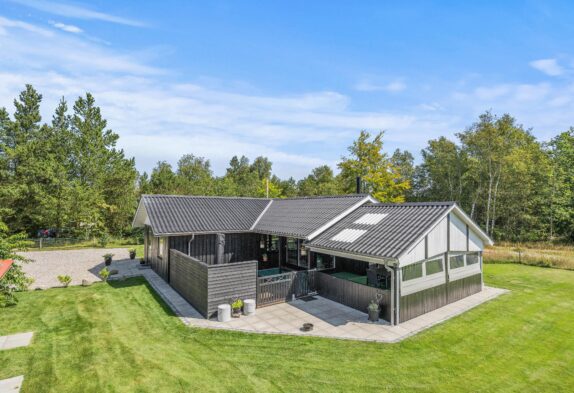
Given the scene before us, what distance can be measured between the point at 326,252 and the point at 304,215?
4.12 meters

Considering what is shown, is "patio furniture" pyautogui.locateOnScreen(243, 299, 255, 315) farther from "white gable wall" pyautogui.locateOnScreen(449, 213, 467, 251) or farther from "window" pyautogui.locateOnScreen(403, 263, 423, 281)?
"white gable wall" pyautogui.locateOnScreen(449, 213, 467, 251)

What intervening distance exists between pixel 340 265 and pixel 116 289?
1154 cm

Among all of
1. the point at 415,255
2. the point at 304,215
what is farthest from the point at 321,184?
the point at 415,255

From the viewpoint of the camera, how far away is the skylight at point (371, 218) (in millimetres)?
13117

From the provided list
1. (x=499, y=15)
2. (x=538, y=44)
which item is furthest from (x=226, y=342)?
(x=538, y=44)

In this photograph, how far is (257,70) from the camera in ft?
53.3

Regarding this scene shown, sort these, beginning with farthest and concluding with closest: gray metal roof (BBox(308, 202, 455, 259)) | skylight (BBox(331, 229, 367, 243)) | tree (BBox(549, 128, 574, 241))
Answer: tree (BBox(549, 128, 574, 241)) → skylight (BBox(331, 229, 367, 243)) → gray metal roof (BBox(308, 202, 455, 259))

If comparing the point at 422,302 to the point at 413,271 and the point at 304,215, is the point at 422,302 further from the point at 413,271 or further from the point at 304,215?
the point at 304,215

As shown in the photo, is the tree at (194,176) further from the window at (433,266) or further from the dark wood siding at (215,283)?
the window at (433,266)

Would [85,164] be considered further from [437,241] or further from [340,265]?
[437,241]

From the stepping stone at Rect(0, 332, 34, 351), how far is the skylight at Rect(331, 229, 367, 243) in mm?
11133

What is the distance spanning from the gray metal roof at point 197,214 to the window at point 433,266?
9.73m

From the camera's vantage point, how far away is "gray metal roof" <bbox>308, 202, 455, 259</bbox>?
10.5 metres

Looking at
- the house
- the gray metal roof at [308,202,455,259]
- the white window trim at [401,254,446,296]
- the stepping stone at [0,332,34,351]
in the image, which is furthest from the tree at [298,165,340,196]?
the stepping stone at [0,332,34,351]
